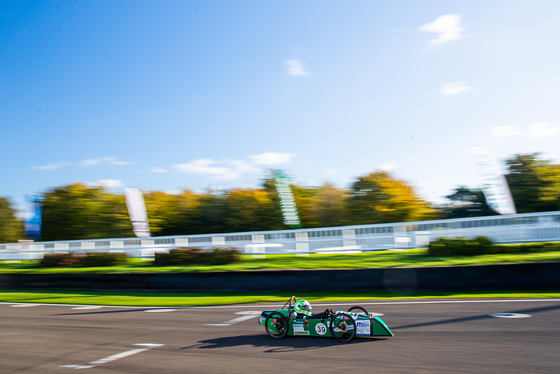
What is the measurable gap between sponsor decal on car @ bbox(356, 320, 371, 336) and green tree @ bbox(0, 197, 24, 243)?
140 feet

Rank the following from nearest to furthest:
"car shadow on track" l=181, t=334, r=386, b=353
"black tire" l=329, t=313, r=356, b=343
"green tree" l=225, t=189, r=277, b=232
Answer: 1. "car shadow on track" l=181, t=334, r=386, b=353
2. "black tire" l=329, t=313, r=356, b=343
3. "green tree" l=225, t=189, r=277, b=232

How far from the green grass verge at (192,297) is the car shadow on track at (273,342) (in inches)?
170

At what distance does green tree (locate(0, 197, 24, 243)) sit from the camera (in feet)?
133

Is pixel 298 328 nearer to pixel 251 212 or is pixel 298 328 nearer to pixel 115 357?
pixel 115 357

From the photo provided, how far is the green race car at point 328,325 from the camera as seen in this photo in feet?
22.4

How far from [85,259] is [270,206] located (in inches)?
479

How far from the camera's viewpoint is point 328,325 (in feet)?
23.0

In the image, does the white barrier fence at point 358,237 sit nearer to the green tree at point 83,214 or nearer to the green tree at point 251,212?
the green tree at point 83,214

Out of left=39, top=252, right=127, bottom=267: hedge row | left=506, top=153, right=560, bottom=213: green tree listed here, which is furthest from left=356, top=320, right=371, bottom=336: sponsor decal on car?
left=506, top=153, right=560, bottom=213: green tree

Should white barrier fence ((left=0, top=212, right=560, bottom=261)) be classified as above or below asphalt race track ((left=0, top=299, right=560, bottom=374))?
above

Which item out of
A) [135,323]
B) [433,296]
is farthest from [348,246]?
[135,323]

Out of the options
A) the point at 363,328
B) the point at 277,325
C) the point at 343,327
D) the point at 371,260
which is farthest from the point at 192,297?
the point at 363,328

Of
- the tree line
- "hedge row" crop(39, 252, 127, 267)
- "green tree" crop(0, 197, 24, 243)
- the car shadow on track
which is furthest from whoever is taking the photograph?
"green tree" crop(0, 197, 24, 243)

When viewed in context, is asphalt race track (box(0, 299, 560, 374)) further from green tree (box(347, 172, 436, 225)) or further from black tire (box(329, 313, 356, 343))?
green tree (box(347, 172, 436, 225))
